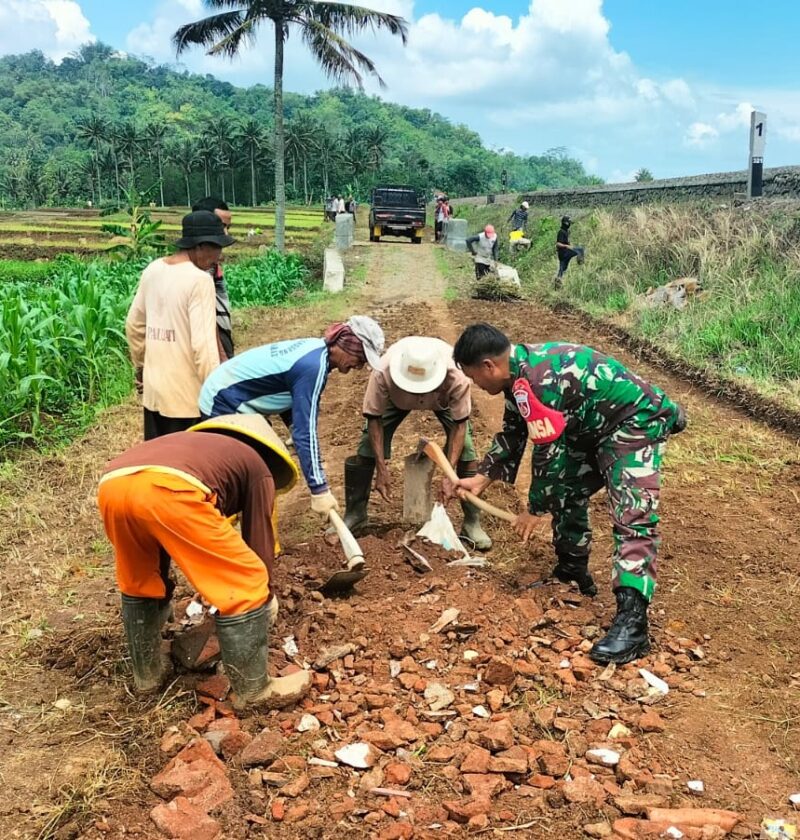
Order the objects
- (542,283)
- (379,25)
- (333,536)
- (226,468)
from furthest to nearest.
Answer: (379,25) < (542,283) < (333,536) < (226,468)

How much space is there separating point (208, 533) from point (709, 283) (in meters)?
9.57

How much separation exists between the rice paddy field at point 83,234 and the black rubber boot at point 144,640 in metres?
18.3

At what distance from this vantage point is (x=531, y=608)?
131 inches

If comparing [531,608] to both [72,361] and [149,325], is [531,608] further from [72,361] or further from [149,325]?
[72,361]

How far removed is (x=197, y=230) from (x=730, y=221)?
33.1ft

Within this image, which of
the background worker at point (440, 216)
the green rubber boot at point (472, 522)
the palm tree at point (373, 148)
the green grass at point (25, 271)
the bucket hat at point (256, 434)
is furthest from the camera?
the palm tree at point (373, 148)

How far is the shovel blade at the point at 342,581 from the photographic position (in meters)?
3.50

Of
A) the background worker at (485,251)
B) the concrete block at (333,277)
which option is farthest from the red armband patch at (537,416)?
the background worker at (485,251)

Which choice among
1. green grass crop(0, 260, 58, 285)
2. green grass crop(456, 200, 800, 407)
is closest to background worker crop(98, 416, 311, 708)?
green grass crop(456, 200, 800, 407)

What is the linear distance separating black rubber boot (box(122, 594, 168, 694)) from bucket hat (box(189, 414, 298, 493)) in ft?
2.04

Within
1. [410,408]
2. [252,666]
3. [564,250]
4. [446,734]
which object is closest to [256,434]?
[252,666]

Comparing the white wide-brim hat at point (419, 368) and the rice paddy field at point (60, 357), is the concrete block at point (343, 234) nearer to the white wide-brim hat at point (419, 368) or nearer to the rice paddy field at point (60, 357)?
the rice paddy field at point (60, 357)

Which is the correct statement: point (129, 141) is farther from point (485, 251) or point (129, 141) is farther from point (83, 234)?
point (485, 251)

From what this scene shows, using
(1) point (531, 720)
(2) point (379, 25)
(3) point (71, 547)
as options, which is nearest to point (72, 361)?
(3) point (71, 547)
